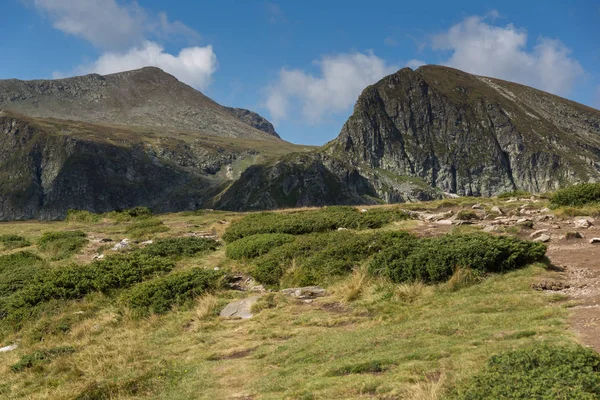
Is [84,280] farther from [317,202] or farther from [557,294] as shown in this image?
[317,202]

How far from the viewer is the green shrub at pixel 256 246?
19.4m

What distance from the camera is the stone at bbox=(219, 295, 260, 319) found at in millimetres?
12812

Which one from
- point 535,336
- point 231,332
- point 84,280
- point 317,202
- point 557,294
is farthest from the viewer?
point 317,202

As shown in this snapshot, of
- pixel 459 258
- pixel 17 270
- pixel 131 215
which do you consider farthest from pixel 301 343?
pixel 131 215

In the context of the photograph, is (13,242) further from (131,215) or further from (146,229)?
(131,215)

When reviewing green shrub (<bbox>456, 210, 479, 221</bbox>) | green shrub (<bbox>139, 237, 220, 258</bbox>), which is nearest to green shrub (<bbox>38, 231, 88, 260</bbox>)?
green shrub (<bbox>139, 237, 220, 258</bbox>)

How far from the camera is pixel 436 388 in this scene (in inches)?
233

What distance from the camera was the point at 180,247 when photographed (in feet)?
72.3

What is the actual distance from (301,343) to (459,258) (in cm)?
561

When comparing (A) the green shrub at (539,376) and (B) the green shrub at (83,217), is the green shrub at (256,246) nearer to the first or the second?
(A) the green shrub at (539,376)

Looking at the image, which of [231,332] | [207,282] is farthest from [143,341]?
[207,282]

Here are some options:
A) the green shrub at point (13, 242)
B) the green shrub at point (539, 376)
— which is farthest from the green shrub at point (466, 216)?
the green shrub at point (13, 242)

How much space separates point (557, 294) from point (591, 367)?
5007 millimetres

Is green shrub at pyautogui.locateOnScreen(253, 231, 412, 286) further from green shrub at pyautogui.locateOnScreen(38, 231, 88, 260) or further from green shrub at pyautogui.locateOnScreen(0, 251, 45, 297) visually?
green shrub at pyautogui.locateOnScreen(38, 231, 88, 260)
